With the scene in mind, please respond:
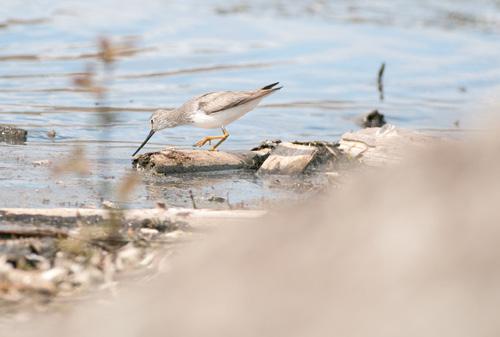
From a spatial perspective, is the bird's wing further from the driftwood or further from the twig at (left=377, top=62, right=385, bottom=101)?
the twig at (left=377, top=62, right=385, bottom=101)

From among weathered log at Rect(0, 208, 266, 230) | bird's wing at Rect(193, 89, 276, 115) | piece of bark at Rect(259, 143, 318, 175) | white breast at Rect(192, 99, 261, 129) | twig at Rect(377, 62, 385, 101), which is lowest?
twig at Rect(377, 62, 385, 101)

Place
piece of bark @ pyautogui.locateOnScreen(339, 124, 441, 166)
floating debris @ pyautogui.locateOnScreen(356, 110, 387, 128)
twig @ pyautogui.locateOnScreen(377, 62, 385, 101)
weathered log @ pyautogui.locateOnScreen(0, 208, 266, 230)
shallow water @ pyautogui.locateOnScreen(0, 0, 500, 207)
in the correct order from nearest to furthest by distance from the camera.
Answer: weathered log @ pyautogui.locateOnScreen(0, 208, 266, 230) < piece of bark @ pyautogui.locateOnScreen(339, 124, 441, 166) < shallow water @ pyautogui.locateOnScreen(0, 0, 500, 207) < floating debris @ pyautogui.locateOnScreen(356, 110, 387, 128) < twig @ pyautogui.locateOnScreen(377, 62, 385, 101)

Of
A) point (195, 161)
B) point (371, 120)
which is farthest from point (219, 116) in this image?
point (371, 120)

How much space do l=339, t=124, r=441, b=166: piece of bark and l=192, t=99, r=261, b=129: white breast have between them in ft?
4.01

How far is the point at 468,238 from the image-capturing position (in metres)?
3.52

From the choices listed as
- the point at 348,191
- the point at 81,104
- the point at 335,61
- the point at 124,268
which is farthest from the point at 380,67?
the point at 348,191

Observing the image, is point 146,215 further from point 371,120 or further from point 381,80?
point 381,80

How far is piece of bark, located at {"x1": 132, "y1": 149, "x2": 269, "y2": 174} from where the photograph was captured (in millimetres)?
9242

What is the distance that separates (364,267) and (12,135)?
761 centimetres

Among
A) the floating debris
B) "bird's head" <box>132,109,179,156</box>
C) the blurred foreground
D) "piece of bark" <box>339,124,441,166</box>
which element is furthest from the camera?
the floating debris

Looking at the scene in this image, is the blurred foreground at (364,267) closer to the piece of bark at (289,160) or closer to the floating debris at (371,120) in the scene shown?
the piece of bark at (289,160)

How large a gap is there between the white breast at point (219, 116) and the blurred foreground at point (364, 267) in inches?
255

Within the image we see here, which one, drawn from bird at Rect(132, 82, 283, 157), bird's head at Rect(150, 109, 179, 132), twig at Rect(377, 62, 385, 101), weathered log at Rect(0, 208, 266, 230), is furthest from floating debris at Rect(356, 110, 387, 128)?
weathered log at Rect(0, 208, 266, 230)

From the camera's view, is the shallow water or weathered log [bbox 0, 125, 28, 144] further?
weathered log [bbox 0, 125, 28, 144]
